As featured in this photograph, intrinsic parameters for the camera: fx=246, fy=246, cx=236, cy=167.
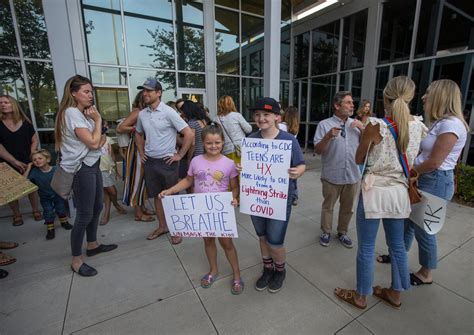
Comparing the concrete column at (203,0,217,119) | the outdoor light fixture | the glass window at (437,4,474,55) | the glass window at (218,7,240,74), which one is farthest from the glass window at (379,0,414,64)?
the concrete column at (203,0,217,119)

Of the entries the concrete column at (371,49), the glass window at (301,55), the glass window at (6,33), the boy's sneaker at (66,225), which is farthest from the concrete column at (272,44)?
the glass window at (6,33)

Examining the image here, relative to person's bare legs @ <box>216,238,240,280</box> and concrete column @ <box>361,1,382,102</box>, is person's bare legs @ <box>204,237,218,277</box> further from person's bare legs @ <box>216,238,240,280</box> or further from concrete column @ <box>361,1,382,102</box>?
concrete column @ <box>361,1,382,102</box>

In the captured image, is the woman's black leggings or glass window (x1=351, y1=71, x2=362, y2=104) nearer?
the woman's black leggings

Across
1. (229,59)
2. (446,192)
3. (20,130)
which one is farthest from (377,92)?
(20,130)

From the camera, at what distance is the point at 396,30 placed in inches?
317

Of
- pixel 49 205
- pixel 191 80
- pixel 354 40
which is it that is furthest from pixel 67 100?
pixel 354 40

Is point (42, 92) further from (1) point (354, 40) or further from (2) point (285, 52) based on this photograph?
(1) point (354, 40)

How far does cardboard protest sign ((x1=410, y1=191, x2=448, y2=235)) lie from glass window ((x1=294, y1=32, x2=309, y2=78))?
405 inches

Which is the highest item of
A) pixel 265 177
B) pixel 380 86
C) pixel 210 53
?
pixel 210 53

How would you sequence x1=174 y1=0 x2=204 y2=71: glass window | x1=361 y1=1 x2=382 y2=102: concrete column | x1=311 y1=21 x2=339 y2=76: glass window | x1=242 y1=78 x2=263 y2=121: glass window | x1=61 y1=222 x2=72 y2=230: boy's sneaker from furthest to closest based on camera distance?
1. x1=242 y1=78 x2=263 y2=121: glass window
2. x1=311 y1=21 x2=339 y2=76: glass window
3. x1=174 y1=0 x2=204 y2=71: glass window
4. x1=361 y1=1 x2=382 y2=102: concrete column
5. x1=61 y1=222 x2=72 y2=230: boy's sneaker

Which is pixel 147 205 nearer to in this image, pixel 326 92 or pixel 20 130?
pixel 20 130

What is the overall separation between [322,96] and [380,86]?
2452 millimetres

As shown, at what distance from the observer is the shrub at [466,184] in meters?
4.71

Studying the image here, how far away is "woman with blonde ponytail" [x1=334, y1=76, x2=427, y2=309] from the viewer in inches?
70.9
